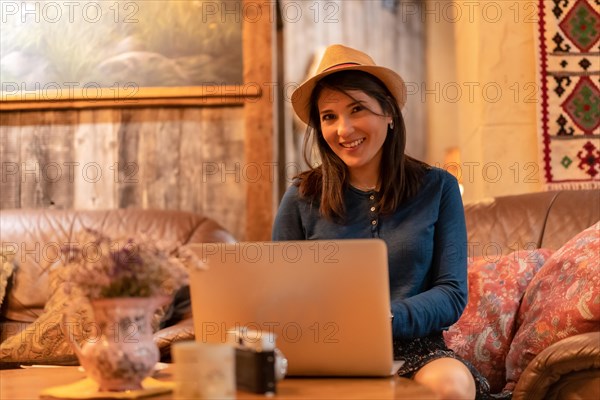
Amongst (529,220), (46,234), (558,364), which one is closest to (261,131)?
(46,234)

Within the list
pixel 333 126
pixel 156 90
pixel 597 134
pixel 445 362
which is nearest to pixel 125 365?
pixel 445 362

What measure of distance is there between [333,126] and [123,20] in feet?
6.03

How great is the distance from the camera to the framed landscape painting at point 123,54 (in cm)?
366

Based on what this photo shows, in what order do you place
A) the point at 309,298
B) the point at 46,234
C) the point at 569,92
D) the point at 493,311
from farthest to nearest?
the point at 569,92
the point at 46,234
the point at 493,311
the point at 309,298

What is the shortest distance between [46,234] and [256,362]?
2100 millimetres

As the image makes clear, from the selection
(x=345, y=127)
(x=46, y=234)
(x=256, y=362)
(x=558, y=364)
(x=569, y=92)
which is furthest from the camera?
(x=569, y=92)

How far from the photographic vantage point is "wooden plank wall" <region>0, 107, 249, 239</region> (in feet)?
12.0

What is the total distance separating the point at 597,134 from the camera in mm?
3461

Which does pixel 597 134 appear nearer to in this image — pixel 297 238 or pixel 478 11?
pixel 478 11

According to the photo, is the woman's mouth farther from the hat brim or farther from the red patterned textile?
the red patterned textile

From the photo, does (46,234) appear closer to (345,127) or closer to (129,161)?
(129,161)

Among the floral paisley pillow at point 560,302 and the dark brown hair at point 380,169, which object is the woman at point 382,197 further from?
the floral paisley pillow at point 560,302

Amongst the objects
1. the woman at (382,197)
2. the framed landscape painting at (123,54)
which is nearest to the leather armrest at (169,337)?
the woman at (382,197)

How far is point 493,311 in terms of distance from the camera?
2564 millimetres
